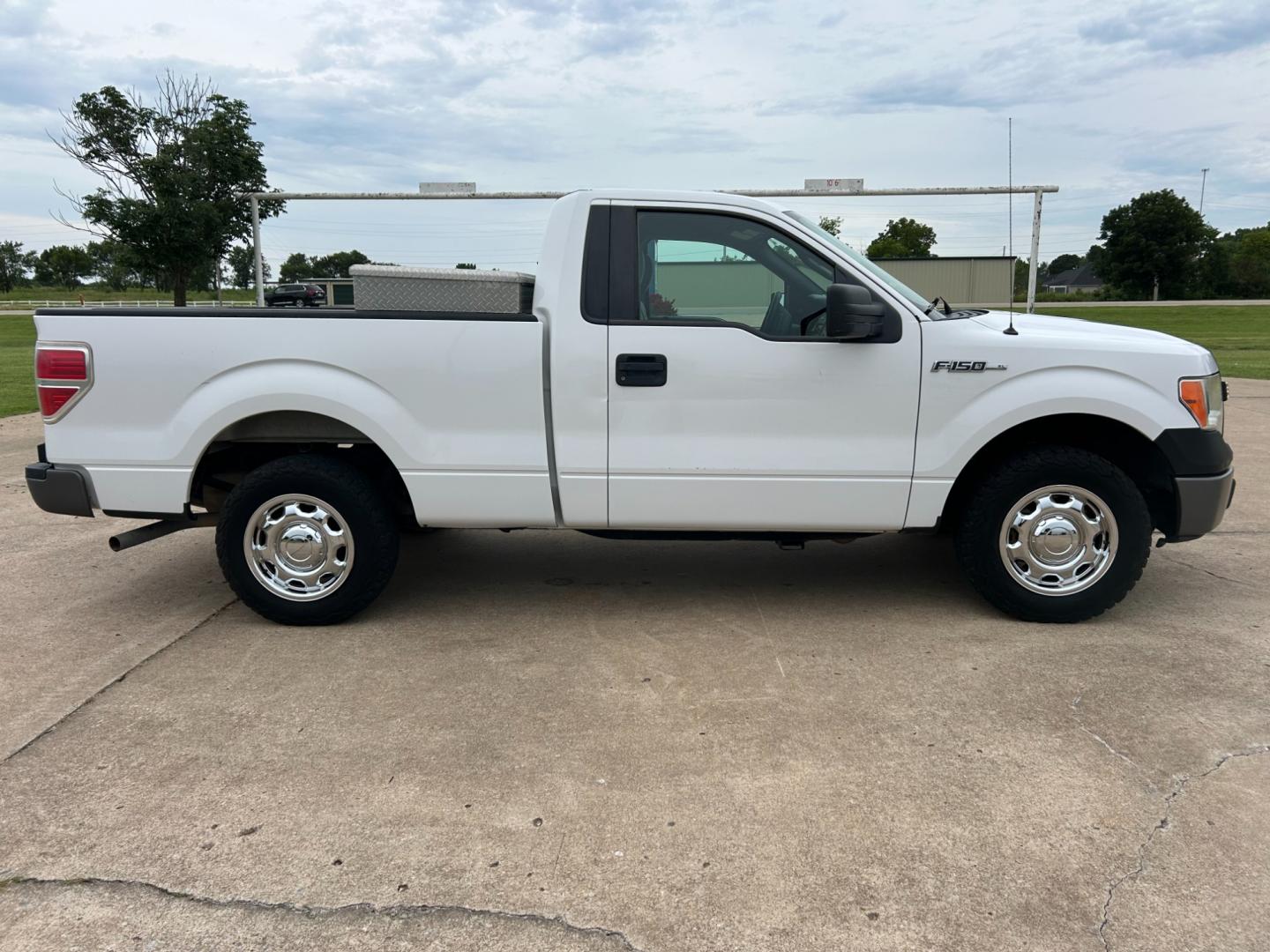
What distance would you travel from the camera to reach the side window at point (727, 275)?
4211 millimetres

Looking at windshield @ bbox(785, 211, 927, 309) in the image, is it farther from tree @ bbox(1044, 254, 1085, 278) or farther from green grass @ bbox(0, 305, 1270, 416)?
tree @ bbox(1044, 254, 1085, 278)

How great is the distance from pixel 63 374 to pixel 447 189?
5991mm

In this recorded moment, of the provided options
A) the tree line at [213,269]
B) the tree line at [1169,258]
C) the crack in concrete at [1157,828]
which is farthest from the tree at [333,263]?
the tree line at [1169,258]

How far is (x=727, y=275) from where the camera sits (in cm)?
425

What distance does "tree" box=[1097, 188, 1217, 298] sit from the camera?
66.4 metres

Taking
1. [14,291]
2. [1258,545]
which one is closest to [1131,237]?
[1258,545]

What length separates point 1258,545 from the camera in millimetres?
5762

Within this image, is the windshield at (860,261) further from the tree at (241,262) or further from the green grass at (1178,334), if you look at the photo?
the tree at (241,262)

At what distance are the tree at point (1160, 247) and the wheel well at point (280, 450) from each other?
74238mm

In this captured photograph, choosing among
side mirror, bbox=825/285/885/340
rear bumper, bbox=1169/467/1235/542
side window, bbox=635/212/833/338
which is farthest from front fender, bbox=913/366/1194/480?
side window, bbox=635/212/833/338

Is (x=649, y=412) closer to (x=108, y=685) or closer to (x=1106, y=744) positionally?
(x=1106, y=744)

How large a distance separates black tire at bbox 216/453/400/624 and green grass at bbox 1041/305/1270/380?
1404cm

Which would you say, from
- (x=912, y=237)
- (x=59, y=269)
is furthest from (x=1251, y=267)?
(x=59, y=269)

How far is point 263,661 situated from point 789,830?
8.06 feet
